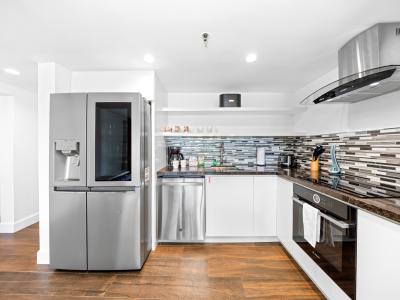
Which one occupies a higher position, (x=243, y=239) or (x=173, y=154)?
(x=173, y=154)

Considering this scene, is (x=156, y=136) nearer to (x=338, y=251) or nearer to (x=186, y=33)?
(x=186, y=33)

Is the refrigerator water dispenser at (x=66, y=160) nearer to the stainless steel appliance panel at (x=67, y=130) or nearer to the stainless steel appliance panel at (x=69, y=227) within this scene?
the stainless steel appliance panel at (x=67, y=130)

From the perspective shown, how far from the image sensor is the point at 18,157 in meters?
3.33

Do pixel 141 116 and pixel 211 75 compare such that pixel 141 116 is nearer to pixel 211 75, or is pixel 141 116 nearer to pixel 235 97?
pixel 211 75

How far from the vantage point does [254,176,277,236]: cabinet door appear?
110 inches

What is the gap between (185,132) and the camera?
3.22m

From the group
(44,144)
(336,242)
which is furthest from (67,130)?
(336,242)

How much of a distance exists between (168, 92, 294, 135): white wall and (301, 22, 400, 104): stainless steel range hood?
5.51 ft

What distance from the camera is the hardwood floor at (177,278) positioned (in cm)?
187

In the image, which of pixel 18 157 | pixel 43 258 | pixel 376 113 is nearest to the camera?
pixel 376 113

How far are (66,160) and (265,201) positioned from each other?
2325mm

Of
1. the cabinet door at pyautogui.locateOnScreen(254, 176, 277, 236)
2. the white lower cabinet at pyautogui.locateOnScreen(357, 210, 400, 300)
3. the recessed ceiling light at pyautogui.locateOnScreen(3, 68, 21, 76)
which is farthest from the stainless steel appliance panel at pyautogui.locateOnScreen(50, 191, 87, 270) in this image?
the white lower cabinet at pyautogui.locateOnScreen(357, 210, 400, 300)

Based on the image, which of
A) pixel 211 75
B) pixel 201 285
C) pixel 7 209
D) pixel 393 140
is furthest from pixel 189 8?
pixel 7 209

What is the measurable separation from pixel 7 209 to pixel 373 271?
4322mm
